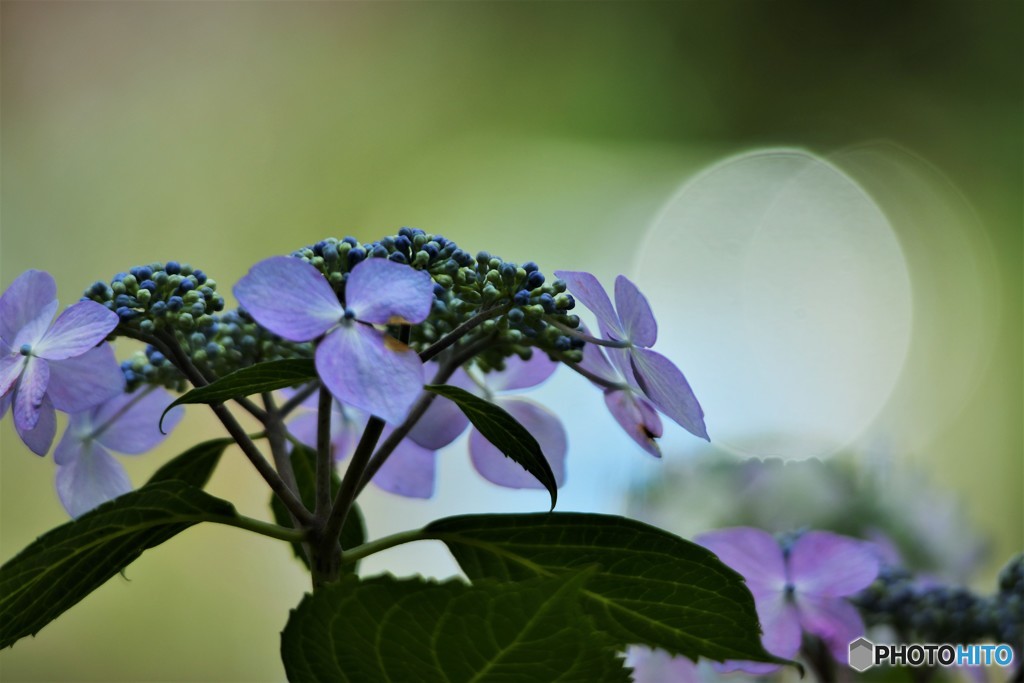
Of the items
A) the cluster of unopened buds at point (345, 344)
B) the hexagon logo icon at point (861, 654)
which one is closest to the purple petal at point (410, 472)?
the cluster of unopened buds at point (345, 344)

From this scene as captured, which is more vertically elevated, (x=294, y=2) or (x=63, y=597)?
(x=294, y=2)

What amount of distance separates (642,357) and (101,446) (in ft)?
0.76

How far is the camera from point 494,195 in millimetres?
2863

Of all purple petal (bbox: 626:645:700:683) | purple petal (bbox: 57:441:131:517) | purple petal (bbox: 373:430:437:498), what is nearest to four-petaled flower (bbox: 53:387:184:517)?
purple petal (bbox: 57:441:131:517)

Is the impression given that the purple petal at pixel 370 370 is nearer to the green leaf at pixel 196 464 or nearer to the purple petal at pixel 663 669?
the green leaf at pixel 196 464

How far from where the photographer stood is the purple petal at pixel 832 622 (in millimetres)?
456

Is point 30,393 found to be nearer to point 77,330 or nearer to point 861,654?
point 77,330

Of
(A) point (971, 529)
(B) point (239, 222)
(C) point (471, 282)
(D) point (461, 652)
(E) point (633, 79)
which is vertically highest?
(E) point (633, 79)

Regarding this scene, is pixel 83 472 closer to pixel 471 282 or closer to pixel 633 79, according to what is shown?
pixel 471 282

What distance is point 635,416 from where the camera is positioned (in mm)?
376

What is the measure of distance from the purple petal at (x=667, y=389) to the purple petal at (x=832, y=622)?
158 mm

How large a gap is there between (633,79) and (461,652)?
2834 mm

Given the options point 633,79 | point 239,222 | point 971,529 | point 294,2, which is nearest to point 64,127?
point 239,222

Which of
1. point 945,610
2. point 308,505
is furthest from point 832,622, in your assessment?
point 308,505
